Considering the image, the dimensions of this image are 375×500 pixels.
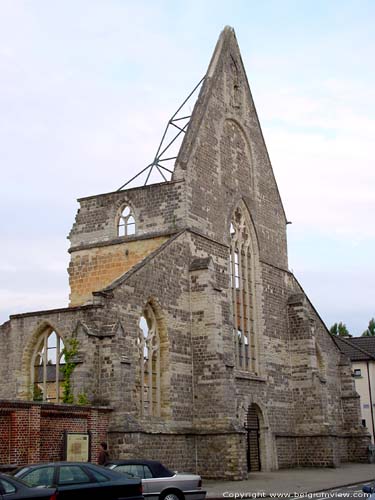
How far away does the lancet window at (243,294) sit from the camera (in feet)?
106

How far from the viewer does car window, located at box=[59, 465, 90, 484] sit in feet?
46.0

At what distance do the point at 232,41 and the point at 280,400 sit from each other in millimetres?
17746

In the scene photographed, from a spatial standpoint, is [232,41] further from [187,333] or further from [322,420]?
[322,420]

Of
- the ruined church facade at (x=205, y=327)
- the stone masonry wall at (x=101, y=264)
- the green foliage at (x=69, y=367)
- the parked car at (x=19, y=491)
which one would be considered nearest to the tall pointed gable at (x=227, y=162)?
the ruined church facade at (x=205, y=327)

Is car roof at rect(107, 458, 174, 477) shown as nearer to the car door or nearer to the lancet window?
the car door

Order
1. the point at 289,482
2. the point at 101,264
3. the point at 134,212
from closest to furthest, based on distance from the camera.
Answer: the point at 289,482
the point at 101,264
the point at 134,212

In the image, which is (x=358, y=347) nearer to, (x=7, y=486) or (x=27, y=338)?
(x=27, y=338)

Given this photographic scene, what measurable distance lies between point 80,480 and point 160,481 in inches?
123

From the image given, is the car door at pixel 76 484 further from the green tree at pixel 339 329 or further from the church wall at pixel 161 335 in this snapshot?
the green tree at pixel 339 329

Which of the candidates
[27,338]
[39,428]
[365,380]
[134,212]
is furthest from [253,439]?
[365,380]

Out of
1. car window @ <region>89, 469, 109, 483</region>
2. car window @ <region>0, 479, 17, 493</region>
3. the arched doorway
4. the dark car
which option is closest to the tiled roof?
Answer: the arched doorway

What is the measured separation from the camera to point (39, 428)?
66.5ft

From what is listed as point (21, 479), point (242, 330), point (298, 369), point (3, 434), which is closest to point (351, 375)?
point (298, 369)

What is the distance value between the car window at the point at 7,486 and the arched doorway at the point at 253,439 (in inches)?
791
